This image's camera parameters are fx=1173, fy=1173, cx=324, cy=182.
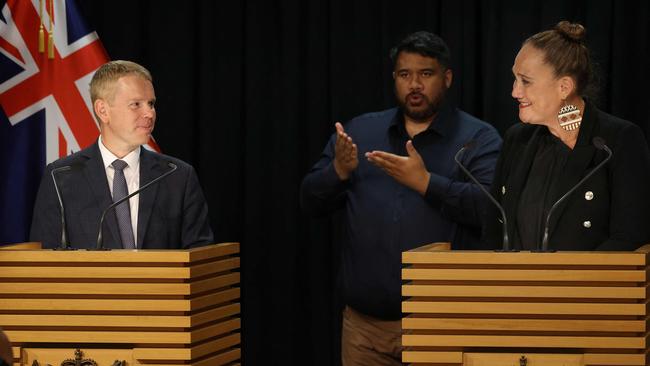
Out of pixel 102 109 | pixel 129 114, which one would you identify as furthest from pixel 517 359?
pixel 102 109

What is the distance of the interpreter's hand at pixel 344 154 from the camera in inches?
180

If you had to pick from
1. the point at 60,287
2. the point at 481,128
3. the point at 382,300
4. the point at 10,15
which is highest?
the point at 10,15

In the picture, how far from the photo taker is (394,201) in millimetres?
4703

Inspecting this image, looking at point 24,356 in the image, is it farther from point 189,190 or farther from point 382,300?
point 382,300

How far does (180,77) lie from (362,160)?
4.69 ft

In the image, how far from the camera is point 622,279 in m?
2.95

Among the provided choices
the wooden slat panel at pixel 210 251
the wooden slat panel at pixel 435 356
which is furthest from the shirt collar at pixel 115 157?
the wooden slat panel at pixel 435 356

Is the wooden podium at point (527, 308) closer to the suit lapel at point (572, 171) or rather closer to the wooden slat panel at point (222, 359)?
the suit lapel at point (572, 171)

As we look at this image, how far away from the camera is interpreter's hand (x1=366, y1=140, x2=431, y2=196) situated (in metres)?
4.49

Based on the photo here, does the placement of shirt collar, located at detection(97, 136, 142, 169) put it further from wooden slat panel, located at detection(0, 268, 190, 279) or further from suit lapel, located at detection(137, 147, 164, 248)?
wooden slat panel, located at detection(0, 268, 190, 279)

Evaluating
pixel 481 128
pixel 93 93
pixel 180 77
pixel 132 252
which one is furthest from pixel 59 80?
pixel 132 252

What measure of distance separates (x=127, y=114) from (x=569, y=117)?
1.51 metres

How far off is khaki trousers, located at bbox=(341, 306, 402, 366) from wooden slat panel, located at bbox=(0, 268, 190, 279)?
1564mm

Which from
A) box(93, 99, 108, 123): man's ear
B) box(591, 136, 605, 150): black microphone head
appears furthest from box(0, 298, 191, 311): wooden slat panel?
box(591, 136, 605, 150): black microphone head
